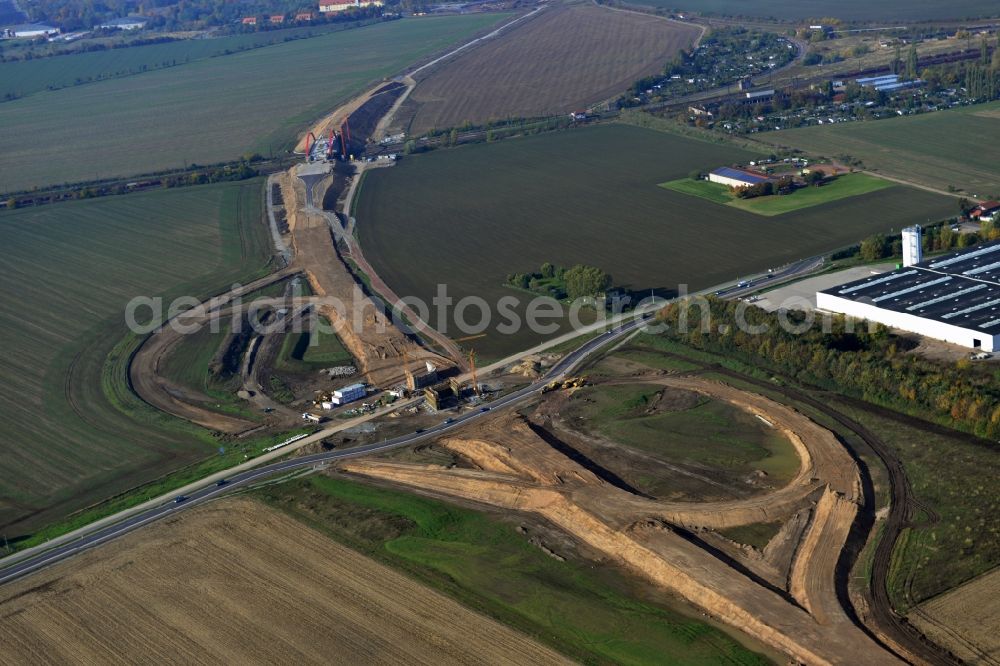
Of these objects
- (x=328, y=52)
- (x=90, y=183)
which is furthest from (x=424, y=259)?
(x=328, y=52)

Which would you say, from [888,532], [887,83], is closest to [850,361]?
[888,532]

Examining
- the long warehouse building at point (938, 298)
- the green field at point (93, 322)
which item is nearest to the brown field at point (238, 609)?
the green field at point (93, 322)

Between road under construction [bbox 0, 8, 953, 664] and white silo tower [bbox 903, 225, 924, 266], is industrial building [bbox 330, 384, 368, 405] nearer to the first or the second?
road under construction [bbox 0, 8, 953, 664]

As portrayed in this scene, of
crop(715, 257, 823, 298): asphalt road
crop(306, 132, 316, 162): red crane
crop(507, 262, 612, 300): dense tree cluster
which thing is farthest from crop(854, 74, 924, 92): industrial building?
crop(507, 262, 612, 300): dense tree cluster

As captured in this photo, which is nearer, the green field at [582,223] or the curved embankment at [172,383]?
→ the curved embankment at [172,383]

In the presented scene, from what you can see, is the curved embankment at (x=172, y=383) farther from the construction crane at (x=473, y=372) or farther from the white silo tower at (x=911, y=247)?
the white silo tower at (x=911, y=247)

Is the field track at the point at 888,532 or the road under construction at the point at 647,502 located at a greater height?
the road under construction at the point at 647,502

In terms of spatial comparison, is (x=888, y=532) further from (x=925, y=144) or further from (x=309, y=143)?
(x=309, y=143)
